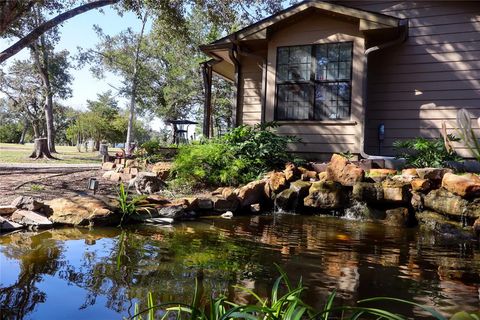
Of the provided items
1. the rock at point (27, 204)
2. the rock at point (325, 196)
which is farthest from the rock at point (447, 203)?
the rock at point (27, 204)

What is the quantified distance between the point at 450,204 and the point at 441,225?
1.31 ft

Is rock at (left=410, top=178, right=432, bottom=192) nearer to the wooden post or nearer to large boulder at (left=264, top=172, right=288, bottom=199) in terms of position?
large boulder at (left=264, top=172, right=288, bottom=199)

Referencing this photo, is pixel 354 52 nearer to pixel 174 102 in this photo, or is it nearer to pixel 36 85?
pixel 174 102

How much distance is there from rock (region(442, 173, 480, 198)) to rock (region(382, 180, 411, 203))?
1.86ft

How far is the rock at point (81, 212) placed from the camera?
17.9 feet

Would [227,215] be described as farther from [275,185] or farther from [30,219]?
[30,219]

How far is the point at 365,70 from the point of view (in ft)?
29.5

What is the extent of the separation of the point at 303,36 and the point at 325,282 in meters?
7.72

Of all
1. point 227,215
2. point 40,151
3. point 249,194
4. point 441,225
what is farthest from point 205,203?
point 40,151

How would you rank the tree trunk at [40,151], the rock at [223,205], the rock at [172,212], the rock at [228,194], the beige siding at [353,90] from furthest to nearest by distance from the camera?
the tree trunk at [40,151] < the beige siding at [353,90] < the rock at [228,194] < the rock at [223,205] < the rock at [172,212]

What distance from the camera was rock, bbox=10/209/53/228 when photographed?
5184mm

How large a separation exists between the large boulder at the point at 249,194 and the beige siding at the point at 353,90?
2.40 meters

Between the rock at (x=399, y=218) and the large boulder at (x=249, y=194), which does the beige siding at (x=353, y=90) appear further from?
the rock at (x=399, y=218)

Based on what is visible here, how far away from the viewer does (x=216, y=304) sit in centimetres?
163
